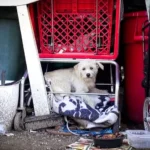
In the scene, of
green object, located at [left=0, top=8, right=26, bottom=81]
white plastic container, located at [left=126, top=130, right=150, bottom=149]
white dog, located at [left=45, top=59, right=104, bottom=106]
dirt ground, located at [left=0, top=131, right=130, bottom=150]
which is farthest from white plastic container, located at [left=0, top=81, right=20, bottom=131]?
white plastic container, located at [left=126, top=130, right=150, bottom=149]

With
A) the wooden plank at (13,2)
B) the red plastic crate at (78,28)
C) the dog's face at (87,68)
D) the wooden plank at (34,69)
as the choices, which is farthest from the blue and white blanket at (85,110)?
the wooden plank at (13,2)

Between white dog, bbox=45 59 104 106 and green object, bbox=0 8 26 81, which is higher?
green object, bbox=0 8 26 81

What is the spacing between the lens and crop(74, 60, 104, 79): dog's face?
344 cm

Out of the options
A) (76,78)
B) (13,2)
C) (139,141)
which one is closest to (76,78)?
(76,78)

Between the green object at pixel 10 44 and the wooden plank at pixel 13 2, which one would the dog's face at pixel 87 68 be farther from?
the wooden plank at pixel 13 2

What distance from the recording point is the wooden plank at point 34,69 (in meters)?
3.22

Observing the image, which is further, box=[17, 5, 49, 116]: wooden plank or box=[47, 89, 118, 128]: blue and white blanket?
box=[17, 5, 49, 116]: wooden plank

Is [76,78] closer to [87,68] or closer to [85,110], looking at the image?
[87,68]

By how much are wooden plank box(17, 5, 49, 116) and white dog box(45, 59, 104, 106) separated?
235 millimetres

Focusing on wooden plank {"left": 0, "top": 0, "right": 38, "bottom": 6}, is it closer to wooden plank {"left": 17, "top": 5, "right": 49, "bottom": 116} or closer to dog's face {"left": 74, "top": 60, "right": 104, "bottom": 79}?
wooden plank {"left": 17, "top": 5, "right": 49, "bottom": 116}

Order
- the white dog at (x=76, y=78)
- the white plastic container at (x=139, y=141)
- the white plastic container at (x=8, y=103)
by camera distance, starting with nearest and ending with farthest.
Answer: the white plastic container at (x=139, y=141), the white plastic container at (x=8, y=103), the white dog at (x=76, y=78)

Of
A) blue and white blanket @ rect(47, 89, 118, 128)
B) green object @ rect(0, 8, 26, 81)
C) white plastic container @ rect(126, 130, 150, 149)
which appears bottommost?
white plastic container @ rect(126, 130, 150, 149)

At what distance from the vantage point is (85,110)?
10.4ft

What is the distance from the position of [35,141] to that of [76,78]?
853 millimetres
